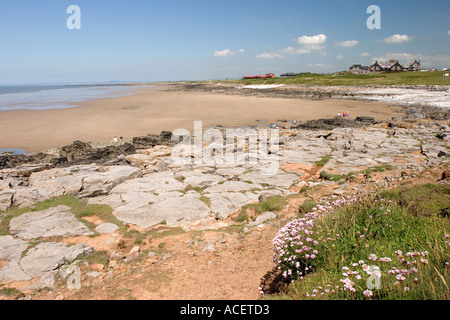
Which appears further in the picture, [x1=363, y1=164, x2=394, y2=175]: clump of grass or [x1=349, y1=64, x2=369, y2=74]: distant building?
[x1=349, y1=64, x2=369, y2=74]: distant building

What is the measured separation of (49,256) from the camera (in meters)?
6.24

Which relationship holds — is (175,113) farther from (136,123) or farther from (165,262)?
(165,262)

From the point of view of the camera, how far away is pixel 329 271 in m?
3.94

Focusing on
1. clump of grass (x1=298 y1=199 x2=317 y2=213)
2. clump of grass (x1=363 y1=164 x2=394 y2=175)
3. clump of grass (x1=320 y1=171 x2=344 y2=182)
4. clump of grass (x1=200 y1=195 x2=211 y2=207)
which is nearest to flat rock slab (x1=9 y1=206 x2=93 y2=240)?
clump of grass (x1=200 y1=195 x2=211 y2=207)

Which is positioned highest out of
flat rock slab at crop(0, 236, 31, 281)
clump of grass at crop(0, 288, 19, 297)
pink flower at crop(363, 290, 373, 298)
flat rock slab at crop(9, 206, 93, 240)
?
pink flower at crop(363, 290, 373, 298)

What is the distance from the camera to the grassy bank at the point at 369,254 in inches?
126

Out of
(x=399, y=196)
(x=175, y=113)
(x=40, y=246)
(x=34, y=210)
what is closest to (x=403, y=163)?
(x=399, y=196)

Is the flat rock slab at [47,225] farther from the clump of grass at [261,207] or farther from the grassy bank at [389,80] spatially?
the grassy bank at [389,80]

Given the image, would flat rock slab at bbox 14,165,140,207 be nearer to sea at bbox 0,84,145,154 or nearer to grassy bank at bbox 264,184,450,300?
grassy bank at bbox 264,184,450,300

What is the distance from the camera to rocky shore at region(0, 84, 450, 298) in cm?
624

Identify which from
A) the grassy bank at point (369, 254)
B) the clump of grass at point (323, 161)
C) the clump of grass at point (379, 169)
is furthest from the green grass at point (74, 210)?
the clump of grass at point (379, 169)

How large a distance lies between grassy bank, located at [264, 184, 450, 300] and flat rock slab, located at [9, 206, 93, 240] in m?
5.74

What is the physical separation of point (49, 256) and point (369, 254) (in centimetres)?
649

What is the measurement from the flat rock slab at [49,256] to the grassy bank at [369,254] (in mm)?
4648
